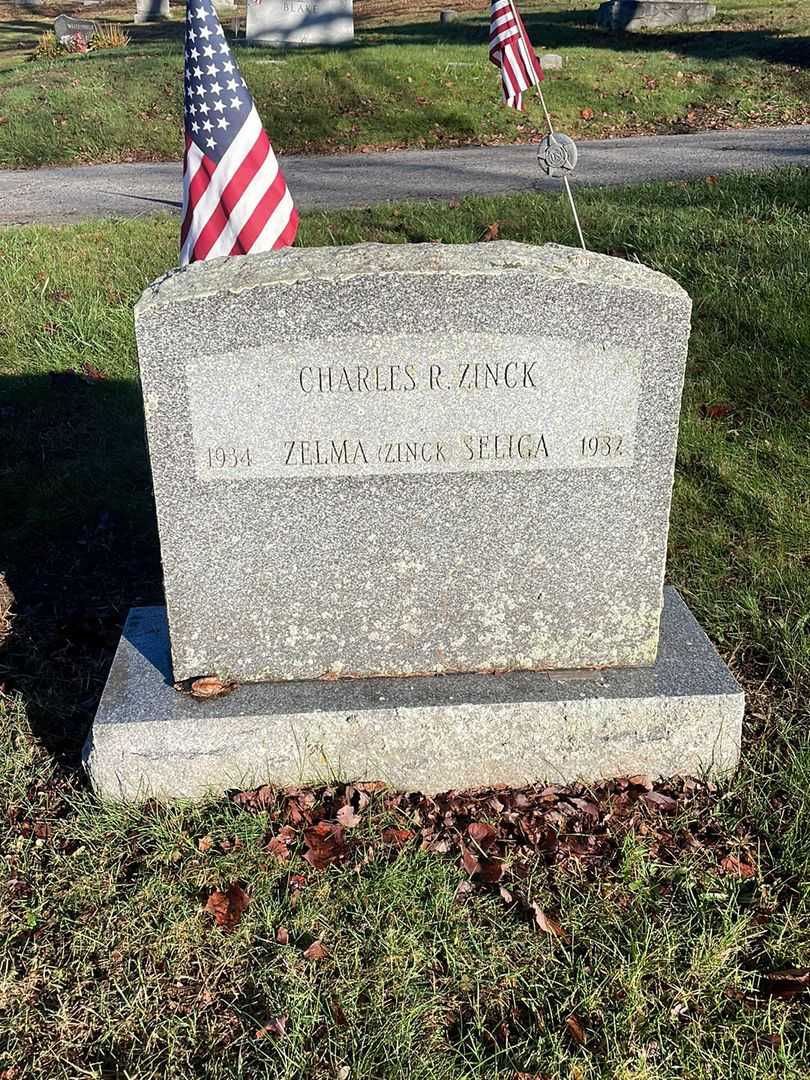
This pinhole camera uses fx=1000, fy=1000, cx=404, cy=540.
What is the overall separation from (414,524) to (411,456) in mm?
219

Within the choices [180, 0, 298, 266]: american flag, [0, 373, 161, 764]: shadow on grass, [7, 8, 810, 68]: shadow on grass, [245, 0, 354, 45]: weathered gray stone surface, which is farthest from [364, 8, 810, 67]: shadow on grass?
[180, 0, 298, 266]: american flag

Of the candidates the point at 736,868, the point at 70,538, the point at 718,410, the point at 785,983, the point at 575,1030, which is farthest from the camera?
the point at 718,410

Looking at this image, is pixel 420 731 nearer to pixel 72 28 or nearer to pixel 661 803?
pixel 661 803

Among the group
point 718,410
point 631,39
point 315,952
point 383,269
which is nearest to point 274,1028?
point 315,952

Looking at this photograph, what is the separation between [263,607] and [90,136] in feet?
40.9

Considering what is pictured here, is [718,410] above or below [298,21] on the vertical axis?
below

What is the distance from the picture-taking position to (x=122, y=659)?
3.36 metres

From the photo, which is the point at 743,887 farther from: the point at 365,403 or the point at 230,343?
the point at 230,343

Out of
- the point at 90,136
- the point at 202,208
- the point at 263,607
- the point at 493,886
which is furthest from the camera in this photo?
the point at 90,136

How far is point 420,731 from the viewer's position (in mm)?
3098

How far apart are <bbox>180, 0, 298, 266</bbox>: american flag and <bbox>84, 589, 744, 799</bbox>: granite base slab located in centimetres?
175

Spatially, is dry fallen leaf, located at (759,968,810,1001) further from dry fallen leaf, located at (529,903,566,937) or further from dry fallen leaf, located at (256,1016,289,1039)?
dry fallen leaf, located at (256,1016,289,1039)

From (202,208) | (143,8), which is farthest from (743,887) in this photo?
(143,8)

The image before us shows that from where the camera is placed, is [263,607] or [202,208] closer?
[263,607]
